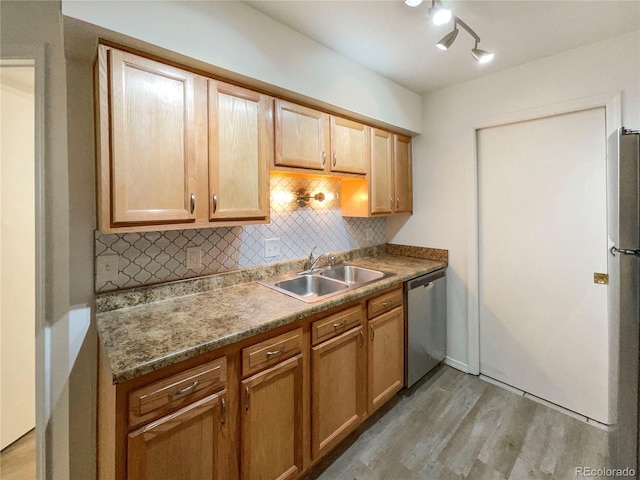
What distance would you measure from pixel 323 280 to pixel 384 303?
0.48 m

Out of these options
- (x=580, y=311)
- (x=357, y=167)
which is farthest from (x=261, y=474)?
(x=580, y=311)

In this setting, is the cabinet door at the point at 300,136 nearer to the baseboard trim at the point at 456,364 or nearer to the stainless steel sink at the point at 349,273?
the stainless steel sink at the point at 349,273

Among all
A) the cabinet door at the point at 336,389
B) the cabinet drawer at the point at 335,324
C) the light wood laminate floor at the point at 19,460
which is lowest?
the light wood laminate floor at the point at 19,460

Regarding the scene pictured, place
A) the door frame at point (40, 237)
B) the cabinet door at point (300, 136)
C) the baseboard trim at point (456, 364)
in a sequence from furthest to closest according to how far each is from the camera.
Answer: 1. the baseboard trim at point (456, 364)
2. the cabinet door at point (300, 136)
3. the door frame at point (40, 237)

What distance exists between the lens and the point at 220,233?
1.84 metres

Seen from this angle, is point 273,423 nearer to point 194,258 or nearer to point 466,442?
point 194,258

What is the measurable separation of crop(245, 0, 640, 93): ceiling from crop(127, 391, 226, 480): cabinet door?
1.94 metres

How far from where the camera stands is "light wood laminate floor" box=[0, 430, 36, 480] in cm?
169

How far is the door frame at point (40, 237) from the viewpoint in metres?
1.37

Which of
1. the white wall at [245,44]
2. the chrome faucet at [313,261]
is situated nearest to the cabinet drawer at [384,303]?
the chrome faucet at [313,261]

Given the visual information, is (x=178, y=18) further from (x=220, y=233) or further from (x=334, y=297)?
(x=334, y=297)

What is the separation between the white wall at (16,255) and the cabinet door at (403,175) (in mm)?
2694

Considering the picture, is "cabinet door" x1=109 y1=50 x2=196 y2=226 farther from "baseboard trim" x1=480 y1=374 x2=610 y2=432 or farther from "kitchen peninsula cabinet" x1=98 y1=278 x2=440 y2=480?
"baseboard trim" x1=480 y1=374 x2=610 y2=432

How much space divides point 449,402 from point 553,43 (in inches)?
103
